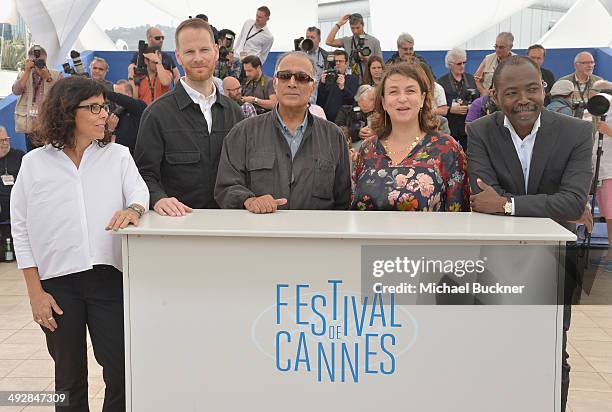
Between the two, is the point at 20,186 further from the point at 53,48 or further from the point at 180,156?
the point at 53,48

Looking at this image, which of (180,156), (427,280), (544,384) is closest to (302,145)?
(180,156)

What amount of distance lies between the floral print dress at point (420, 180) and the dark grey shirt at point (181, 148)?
0.68 meters

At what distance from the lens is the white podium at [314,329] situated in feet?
7.42

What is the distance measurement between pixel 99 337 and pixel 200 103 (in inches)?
43.2

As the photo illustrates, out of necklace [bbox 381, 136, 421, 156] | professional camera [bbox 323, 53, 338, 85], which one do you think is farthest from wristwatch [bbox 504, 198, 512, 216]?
professional camera [bbox 323, 53, 338, 85]

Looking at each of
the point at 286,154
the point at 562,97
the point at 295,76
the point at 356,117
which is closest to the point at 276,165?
the point at 286,154

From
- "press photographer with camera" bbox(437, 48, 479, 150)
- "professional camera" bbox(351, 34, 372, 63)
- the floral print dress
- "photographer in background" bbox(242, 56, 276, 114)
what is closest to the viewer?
the floral print dress

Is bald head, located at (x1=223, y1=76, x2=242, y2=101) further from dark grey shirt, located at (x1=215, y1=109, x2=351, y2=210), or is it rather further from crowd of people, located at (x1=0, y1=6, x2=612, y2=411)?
dark grey shirt, located at (x1=215, y1=109, x2=351, y2=210)

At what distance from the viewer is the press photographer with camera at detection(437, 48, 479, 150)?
24.1ft

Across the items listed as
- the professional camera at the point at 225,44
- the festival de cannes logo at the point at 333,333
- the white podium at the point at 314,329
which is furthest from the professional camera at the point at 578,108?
the festival de cannes logo at the point at 333,333

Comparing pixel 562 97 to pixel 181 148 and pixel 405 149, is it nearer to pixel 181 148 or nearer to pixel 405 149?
pixel 405 149

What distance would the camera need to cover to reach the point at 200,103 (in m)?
3.16

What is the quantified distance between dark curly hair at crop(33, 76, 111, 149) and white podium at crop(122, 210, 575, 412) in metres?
0.45

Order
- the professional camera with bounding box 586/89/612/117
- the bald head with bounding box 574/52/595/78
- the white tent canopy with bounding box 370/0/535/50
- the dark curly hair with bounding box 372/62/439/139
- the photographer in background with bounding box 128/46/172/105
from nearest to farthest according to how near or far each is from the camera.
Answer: the dark curly hair with bounding box 372/62/439/139
the professional camera with bounding box 586/89/612/117
the photographer in background with bounding box 128/46/172/105
the bald head with bounding box 574/52/595/78
the white tent canopy with bounding box 370/0/535/50
